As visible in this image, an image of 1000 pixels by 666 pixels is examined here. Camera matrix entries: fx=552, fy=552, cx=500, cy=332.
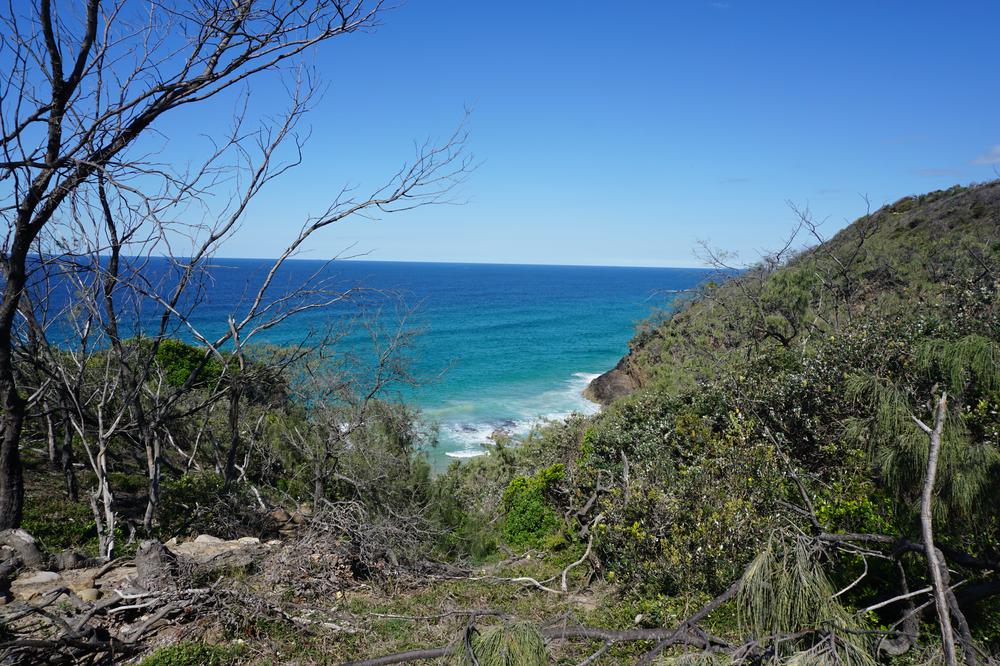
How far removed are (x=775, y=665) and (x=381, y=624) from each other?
376cm

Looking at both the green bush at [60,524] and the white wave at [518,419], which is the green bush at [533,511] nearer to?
the green bush at [60,524]

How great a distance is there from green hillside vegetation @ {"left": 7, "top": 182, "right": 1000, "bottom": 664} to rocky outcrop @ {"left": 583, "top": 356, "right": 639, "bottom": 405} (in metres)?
15.7

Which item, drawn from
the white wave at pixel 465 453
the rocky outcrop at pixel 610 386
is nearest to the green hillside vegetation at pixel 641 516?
the white wave at pixel 465 453

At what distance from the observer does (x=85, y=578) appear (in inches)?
187

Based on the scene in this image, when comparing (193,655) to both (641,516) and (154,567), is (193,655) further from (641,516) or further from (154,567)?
(641,516)

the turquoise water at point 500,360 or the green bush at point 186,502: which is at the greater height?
the green bush at point 186,502

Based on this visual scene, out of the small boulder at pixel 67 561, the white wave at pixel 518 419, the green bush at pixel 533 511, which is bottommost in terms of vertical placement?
the white wave at pixel 518 419

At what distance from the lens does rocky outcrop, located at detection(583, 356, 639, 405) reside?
2934cm

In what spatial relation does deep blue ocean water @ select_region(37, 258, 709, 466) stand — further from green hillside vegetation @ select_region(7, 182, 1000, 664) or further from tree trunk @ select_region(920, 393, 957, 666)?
tree trunk @ select_region(920, 393, 957, 666)

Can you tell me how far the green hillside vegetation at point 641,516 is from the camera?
100 inches

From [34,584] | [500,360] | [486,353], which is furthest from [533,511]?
[486,353]

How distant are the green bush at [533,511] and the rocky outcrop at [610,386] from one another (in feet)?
63.1

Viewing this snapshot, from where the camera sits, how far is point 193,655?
3.92 metres

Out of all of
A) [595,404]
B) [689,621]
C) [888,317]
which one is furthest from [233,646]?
[595,404]
